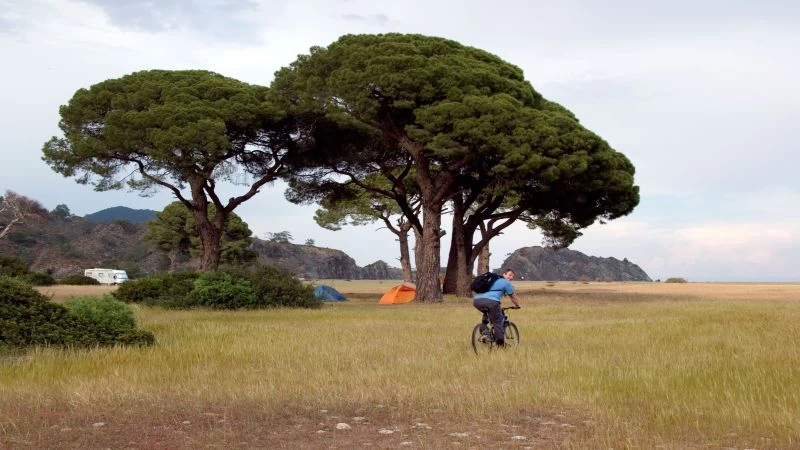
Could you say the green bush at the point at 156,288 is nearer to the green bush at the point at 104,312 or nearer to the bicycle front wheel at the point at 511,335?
the green bush at the point at 104,312

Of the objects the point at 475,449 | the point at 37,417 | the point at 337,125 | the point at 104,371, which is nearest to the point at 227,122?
the point at 337,125

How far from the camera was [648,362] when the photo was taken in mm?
13148

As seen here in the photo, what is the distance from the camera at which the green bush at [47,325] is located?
14.5 metres

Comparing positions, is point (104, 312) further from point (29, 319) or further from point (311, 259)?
point (311, 259)

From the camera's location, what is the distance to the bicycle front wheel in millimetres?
15120

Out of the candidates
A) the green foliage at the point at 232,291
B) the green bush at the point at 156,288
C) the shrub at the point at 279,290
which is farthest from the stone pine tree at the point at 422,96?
the green bush at the point at 156,288

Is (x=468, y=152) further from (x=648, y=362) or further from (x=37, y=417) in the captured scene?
(x=37, y=417)

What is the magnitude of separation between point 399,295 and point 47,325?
24534mm

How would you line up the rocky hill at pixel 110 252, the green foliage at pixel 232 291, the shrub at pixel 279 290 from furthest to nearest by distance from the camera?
1. the rocky hill at pixel 110 252
2. the shrub at pixel 279 290
3. the green foliage at pixel 232 291

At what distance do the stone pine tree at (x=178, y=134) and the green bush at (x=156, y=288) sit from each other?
22.0ft

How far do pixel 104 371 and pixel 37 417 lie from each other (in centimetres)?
321

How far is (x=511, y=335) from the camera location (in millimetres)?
15266

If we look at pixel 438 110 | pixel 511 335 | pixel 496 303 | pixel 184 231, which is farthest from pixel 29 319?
pixel 184 231

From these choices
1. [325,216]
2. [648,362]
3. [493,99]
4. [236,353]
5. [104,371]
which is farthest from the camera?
[325,216]
